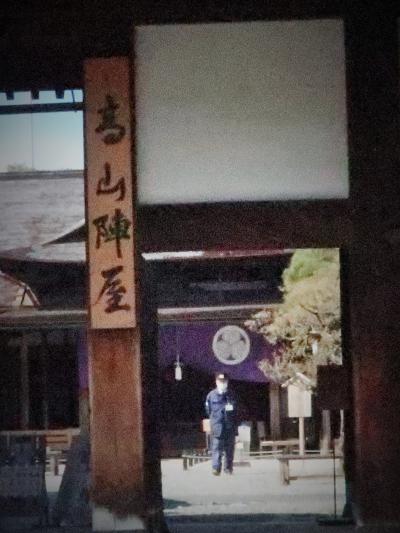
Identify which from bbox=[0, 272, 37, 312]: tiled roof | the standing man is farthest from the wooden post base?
bbox=[0, 272, 37, 312]: tiled roof

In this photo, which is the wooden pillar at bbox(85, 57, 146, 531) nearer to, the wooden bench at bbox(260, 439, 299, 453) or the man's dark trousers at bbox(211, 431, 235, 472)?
the man's dark trousers at bbox(211, 431, 235, 472)

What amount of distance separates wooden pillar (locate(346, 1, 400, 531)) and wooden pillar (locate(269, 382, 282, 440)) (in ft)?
29.5

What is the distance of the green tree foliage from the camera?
14617 millimetres

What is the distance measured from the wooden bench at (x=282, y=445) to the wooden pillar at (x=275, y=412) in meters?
0.22

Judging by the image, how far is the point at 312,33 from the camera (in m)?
9.68

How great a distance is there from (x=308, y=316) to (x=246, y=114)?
6.11 m

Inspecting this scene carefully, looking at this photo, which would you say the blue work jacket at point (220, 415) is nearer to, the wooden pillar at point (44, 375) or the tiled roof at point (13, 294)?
the wooden pillar at point (44, 375)

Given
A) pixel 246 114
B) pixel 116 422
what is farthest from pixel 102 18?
pixel 116 422

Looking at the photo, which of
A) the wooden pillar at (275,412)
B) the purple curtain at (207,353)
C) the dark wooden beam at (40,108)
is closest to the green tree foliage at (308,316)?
the purple curtain at (207,353)

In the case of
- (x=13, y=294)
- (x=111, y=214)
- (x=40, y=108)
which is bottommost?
(x=13, y=294)

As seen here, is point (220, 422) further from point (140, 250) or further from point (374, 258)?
point (374, 258)

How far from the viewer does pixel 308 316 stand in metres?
15.2

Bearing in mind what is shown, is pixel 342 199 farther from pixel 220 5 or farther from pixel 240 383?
pixel 240 383

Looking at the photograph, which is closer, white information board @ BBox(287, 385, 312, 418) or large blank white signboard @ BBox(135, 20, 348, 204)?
large blank white signboard @ BBox(135, 20, 348, 204)
